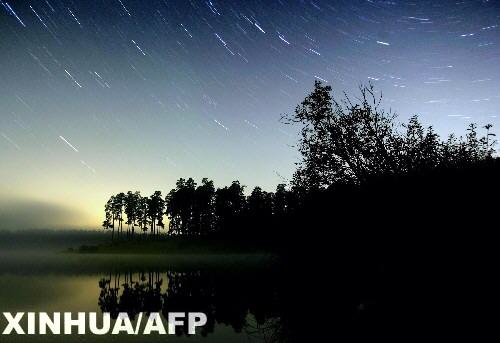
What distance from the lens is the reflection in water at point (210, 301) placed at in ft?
62.8

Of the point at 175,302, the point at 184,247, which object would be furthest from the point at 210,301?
the point at 184,247

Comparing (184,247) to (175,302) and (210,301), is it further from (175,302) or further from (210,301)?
(210,301)

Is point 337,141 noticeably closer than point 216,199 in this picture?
Yes

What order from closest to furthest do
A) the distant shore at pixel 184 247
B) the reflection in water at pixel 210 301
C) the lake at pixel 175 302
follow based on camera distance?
the lake at pixel 175 302, the reflection in water at pixel 210 301, the distant shore at pixel 184 247

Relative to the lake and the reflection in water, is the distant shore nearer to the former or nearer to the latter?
the reflection in water

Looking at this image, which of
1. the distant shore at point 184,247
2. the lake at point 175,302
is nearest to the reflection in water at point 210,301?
the lake at point 175,302

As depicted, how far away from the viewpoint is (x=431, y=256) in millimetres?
11469

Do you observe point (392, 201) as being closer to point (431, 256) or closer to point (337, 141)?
point (431, 256)

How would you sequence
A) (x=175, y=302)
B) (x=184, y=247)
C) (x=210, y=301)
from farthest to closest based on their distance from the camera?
(x=184, y=247)
(x=210, y=301)
(x=175, y=302)

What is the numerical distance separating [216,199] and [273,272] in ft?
334

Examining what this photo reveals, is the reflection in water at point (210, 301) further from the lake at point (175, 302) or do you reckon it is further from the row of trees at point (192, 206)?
the row of trees at point (192, 206)

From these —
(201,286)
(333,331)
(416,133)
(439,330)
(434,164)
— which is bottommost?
(201,286)

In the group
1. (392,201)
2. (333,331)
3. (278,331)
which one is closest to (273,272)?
(278,331)

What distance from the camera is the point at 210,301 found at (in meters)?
26.6
